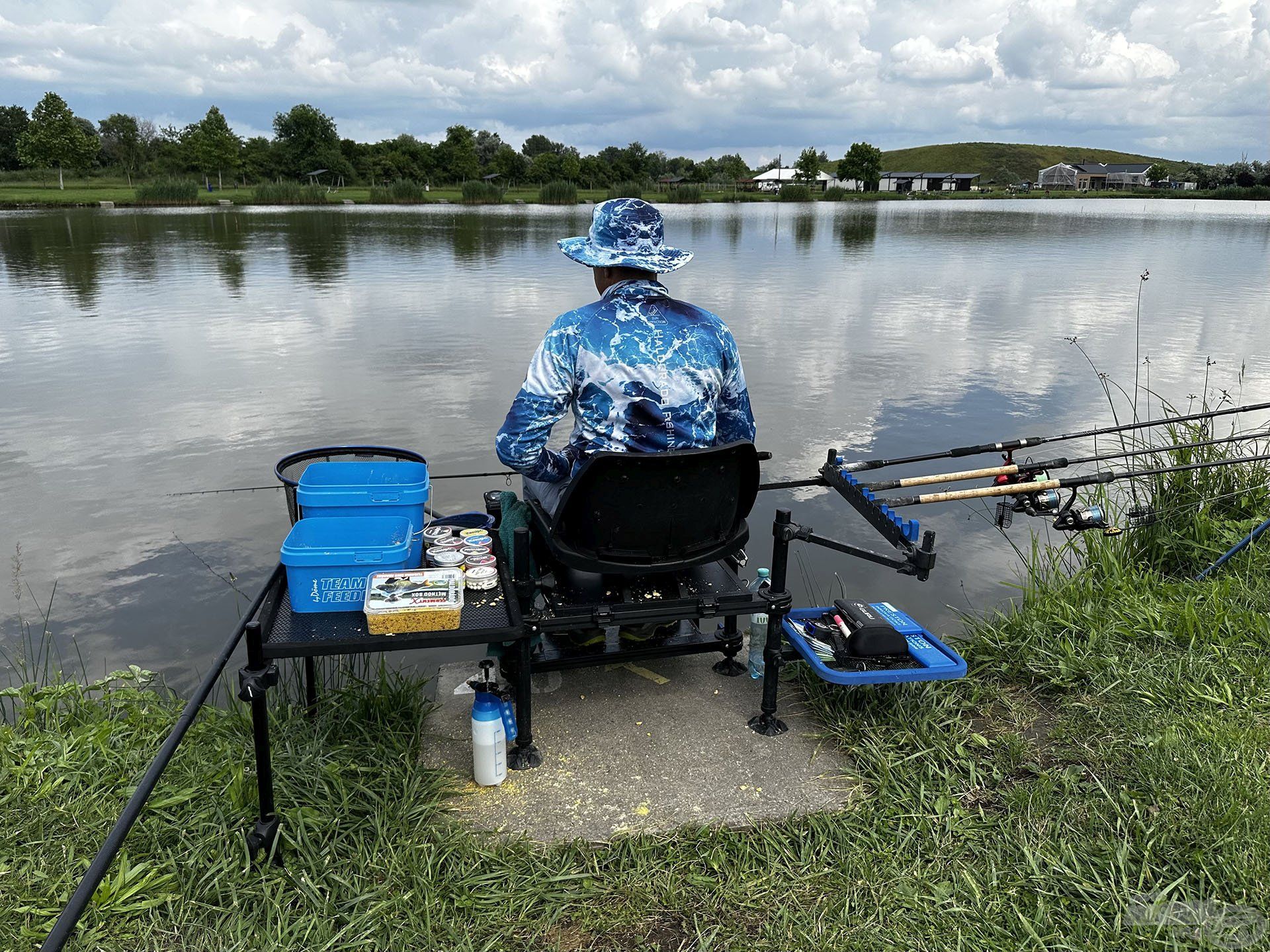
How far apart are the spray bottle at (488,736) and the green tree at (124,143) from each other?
75.3m

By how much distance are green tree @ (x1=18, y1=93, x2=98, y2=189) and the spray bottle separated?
7560 cm

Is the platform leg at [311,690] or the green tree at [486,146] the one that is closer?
the platform leg at [311,690]

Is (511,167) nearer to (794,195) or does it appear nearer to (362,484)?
(794,195)

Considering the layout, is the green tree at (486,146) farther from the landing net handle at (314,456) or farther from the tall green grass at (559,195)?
the landing net handle at (314,456)

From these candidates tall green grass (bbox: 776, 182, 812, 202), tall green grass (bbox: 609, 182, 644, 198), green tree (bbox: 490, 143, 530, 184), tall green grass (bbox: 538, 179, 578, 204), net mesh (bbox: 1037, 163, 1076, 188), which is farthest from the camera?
net mesh (bbox: 1037, 163, 1076, 188)

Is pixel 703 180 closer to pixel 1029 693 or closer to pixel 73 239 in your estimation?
pixel 73 239

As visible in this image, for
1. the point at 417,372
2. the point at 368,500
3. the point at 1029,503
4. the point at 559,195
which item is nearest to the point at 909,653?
the point at 1029,503

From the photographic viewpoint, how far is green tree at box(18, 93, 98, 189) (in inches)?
2522

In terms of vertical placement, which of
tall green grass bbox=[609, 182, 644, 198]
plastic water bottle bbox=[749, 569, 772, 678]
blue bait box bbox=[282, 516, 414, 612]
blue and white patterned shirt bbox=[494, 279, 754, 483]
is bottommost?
plastic water bottle bbox=[749, 569, 772, 678]

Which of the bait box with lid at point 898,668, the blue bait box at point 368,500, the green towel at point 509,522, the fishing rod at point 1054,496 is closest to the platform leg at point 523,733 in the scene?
the green towel at point 509,522

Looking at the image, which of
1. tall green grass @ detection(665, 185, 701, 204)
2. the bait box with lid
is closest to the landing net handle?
the bait box with lid

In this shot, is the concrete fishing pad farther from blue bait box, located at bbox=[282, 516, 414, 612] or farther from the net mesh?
the net mesh

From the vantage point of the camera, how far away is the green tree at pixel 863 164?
11125cm

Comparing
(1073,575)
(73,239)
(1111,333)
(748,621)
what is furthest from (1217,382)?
(73,239)
